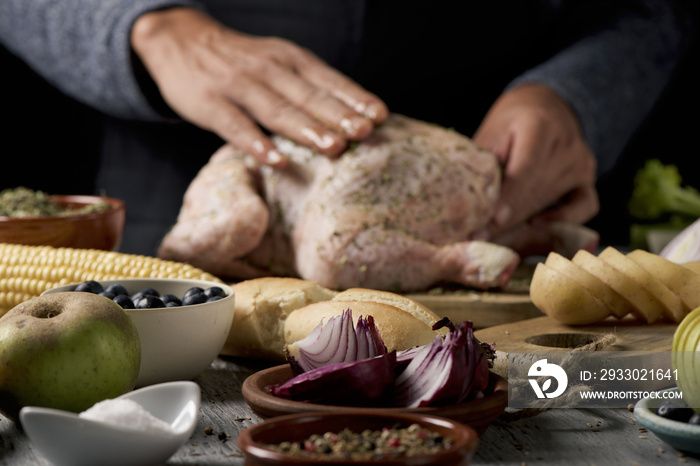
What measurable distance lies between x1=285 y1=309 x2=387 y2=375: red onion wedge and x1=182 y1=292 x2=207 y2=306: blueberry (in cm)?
35

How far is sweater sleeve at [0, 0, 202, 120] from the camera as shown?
278 cm

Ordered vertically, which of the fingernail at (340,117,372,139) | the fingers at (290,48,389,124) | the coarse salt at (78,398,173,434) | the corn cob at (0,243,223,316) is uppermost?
the fingers at (290,48,389,124)

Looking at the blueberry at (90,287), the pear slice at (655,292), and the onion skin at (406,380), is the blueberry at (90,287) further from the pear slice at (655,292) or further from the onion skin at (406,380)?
the pear slice at (655,292)

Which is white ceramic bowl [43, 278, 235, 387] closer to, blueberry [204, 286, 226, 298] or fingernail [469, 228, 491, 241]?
blueberry [204, 286, 226, 298]

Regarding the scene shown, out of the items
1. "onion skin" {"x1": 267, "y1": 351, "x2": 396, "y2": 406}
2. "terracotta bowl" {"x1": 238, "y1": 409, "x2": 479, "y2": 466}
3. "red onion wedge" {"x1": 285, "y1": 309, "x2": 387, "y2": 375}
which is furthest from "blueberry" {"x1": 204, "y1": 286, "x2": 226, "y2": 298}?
"terracotta bowl" {"x1": 238, "y1": 409, "x2": 479, "y2": 466}

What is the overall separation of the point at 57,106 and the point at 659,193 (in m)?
2.95

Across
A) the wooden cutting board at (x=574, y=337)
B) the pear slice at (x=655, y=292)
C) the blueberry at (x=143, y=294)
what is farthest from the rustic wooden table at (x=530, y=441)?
the pear slice at (x=655, y=292)

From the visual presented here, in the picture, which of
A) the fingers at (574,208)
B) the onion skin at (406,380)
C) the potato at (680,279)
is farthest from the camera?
the fingers at (574,208)

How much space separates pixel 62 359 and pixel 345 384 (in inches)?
17.0

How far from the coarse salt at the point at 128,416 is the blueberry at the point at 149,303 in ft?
1.26

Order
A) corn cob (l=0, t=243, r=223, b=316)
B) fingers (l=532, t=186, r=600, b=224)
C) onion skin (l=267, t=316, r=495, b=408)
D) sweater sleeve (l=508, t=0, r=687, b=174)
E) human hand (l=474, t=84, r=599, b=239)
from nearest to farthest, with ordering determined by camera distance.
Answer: onion skin (l=267, t=316, r=495, b=408), corn cob (l=0, t=243, r=223, b=316), human hand (l=474, t=84, r=599, b=239), fingers (l=532, t=186, r=600, b=224), sweater sleeve (l=508, t=0, r=687, b=174)

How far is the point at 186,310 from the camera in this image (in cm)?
140

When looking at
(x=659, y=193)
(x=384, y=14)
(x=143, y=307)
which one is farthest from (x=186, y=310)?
(x=659, y=193)

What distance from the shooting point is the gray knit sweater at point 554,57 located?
2818 millimetres
